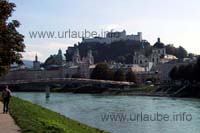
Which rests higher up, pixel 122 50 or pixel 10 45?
pixel 122 50

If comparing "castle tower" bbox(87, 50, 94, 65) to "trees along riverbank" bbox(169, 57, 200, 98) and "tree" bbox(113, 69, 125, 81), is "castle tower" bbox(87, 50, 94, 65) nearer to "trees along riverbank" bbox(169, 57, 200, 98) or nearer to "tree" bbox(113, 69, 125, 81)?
"tree" bbox(113, 69, 125, 81)

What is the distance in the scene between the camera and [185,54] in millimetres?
166125

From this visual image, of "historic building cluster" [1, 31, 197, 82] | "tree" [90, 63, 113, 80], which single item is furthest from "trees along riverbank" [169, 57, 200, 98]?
"historic building cluster" [1, 31, 197, 82]

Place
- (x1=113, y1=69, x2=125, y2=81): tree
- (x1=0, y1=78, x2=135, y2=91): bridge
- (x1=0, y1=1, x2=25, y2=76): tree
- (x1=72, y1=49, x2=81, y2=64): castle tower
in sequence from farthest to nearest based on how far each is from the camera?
(x1=72, y1=49, x2=81, y2=64): castle tower, (x1=113, y1=69, x2=125, y2=81): tree, (x1=0, y1=78, x2=135, y2=91): bridge, (x1=0, y1=1, x2=25, y2=76): tree

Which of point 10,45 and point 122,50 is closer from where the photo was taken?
point 10,45

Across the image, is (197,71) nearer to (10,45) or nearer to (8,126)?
(10,45)

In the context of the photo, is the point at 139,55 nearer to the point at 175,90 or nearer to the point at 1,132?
the point at 175,90

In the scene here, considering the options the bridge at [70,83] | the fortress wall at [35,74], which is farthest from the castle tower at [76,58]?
the bridge at [70,83]

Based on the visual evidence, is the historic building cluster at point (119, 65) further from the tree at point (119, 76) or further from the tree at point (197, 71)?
the tree at point (197, 71)

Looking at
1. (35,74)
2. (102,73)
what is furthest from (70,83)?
(35,74)

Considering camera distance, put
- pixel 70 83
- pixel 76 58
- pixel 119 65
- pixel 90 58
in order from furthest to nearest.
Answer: pixel 76 58 < pixel 90 58 < pixel 119 65 < pixel 70 83

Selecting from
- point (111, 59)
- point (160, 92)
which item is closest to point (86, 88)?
point (160, 92)

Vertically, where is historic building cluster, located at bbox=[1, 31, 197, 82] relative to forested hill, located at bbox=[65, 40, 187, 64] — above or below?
below

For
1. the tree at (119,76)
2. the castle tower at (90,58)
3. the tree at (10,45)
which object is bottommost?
the tree at (119,76)
